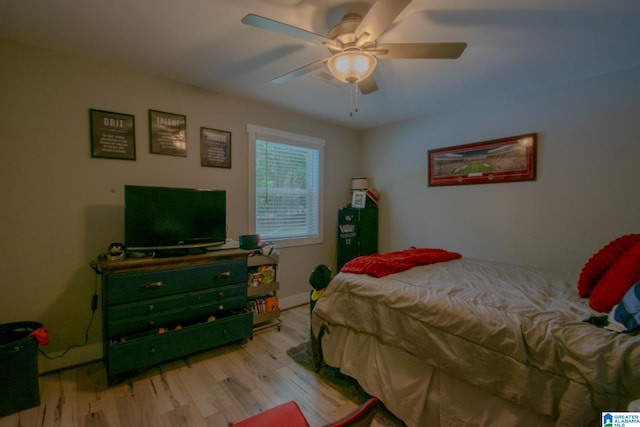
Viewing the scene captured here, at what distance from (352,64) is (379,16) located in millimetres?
310

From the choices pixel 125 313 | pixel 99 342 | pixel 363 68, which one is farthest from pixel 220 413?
pixel 363 68

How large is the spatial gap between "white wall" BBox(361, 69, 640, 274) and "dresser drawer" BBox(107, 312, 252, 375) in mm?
2447

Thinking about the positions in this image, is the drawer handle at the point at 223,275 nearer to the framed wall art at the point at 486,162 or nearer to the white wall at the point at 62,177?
the white wall at the point at 62,177

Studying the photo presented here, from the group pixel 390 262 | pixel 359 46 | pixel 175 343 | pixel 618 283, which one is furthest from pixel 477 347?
pixel 175 343

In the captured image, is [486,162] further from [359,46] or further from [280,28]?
[280,28]

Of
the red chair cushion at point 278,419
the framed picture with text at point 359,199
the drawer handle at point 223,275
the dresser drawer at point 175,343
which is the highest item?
the framed picture with text at point 359,199

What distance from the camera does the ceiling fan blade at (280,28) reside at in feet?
4.32

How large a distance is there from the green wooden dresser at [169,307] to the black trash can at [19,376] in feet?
1.21

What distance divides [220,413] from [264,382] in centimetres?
37

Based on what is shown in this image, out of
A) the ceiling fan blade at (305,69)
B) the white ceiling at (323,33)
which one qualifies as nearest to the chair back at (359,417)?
the ceiling fan blade at (305,69)

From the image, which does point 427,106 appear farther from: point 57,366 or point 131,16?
point 57,366

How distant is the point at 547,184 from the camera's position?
2.68 meters

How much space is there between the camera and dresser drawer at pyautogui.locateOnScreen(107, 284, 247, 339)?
196 cm

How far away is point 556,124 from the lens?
Result: 8.58 ft
